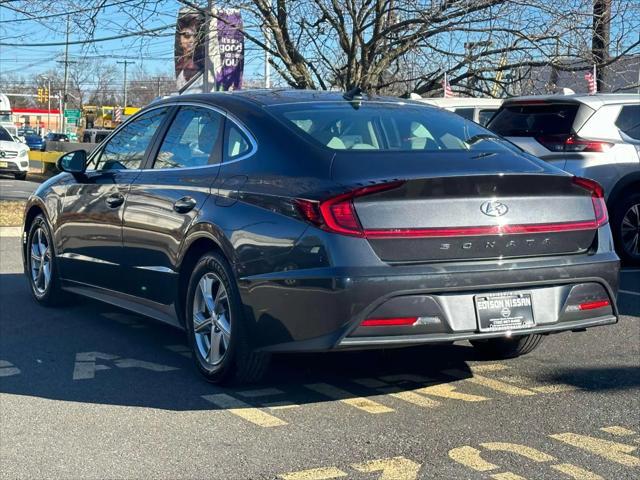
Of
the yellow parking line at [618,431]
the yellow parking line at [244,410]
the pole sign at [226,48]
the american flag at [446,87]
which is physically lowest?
the yellow parking line at [244,410]

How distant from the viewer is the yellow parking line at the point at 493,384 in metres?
5.43

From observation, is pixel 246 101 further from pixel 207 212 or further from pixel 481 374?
pixel 481 374

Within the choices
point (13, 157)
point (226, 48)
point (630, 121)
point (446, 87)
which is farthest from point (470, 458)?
point (13, 157)

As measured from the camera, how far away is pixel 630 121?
10344mm

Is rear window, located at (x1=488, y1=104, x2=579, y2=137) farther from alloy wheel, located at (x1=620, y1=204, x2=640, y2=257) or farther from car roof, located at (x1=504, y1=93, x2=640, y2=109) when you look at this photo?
alloy wheel, located at (x1=620, y1=204, x2=640, y2=257)

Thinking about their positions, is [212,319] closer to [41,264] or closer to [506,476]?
[506,476]

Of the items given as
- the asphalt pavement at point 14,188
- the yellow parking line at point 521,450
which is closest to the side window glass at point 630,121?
the yellow parking line at point 521,450

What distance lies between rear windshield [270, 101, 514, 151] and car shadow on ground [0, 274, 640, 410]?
1360 millimetres

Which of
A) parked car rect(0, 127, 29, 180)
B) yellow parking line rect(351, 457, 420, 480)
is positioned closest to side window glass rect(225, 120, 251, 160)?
yellow parking line rect(351, 457, 420, 480)

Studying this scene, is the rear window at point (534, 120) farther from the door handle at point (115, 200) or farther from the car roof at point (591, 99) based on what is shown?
the door handle at point (115, 200)

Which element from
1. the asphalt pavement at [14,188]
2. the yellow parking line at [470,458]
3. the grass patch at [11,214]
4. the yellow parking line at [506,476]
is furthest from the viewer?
the asphalt pavement at [14,188]

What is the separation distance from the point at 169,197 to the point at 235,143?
0.59 m

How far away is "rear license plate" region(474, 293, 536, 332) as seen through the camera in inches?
193

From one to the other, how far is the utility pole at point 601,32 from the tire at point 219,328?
9522mm
